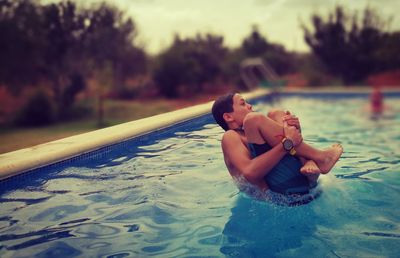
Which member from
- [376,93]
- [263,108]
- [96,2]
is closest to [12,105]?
[96,2]

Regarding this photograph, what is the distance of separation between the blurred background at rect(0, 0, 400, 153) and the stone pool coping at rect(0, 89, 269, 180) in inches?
114

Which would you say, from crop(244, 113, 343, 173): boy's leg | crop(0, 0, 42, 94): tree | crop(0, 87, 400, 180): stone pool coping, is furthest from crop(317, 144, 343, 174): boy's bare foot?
crop(0, 0, 42, 94): tree

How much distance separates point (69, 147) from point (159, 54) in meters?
14.5

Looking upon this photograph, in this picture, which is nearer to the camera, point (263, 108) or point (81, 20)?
point (263, 108)

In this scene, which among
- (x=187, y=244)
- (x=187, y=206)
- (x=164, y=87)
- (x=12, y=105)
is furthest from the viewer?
(x=164, y=87)

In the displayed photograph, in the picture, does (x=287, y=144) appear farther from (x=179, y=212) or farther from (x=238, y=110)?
(x=179, y=212)

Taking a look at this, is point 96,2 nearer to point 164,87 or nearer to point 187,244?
point 164,87

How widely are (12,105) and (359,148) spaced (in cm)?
1198

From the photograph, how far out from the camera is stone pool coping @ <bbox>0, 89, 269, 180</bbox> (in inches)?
143

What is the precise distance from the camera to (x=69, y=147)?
422 cm

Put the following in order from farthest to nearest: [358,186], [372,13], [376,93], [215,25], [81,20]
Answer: [215,25] → [372,13] → [81,20] → [376,93] → [358,186]

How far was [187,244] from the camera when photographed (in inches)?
109

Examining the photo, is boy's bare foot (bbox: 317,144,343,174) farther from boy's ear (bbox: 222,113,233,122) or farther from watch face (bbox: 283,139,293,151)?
boy's ear (bbox: 222,113,233,122)

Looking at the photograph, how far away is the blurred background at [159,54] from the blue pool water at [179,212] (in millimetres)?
3783
